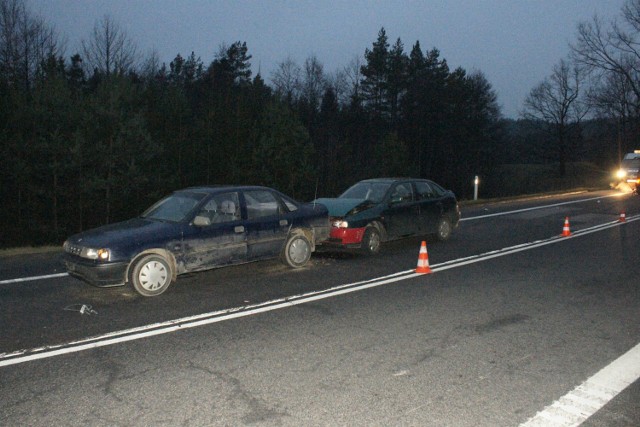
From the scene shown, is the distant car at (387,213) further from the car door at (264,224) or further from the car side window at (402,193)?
the car door at (264,224)

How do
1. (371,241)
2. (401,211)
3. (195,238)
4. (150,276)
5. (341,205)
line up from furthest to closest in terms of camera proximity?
(401,211)
(341,205)
(371,241)
(195,238)
(150,276)

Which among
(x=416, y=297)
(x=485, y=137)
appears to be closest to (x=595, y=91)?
(x=485, y=137)

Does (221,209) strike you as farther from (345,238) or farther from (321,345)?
(321,345)

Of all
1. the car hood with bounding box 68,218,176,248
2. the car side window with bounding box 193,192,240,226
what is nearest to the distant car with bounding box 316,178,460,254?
the car side window with bounding box 193,192,240,226

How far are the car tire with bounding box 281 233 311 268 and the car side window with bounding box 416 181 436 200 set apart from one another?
151 inches

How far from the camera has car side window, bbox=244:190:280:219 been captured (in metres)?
9.16

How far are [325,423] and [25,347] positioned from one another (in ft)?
11.2

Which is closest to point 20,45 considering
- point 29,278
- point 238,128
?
point 238,128

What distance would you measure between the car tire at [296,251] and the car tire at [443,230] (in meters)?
4.45

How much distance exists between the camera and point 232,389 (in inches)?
173

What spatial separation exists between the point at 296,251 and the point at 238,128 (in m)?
32.5

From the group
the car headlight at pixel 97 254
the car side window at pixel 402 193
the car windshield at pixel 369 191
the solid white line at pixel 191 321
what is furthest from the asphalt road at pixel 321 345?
the car side window at pixel 402 193

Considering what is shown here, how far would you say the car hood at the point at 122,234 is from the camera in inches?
297

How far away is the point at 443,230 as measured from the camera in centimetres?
1328
